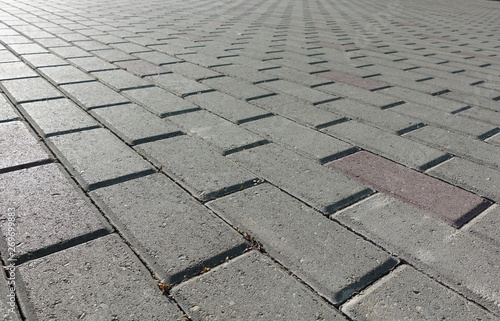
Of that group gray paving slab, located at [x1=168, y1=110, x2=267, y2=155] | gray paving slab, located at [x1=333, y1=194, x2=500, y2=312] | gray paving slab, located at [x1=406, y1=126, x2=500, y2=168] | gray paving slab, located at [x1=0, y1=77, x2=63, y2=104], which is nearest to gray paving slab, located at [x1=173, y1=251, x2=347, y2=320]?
gray paving slab, located at [x1=333, y1=194, x2=500, y2=312]

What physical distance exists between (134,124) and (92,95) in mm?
741

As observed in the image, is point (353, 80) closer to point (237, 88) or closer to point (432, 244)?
point (237, 88)

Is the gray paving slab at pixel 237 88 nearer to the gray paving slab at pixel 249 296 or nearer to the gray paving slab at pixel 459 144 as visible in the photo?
the gray paving slab at pixel 459 144

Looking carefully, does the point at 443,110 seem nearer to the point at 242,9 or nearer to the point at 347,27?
the point at 347,27

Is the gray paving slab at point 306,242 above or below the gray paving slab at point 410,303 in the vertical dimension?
above

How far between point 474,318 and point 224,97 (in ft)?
8.00

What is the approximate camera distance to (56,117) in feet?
8.83

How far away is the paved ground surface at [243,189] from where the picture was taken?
53.5 inches

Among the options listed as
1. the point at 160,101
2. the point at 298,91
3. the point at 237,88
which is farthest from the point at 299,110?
the point at 160,101

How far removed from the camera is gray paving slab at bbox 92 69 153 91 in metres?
3.45

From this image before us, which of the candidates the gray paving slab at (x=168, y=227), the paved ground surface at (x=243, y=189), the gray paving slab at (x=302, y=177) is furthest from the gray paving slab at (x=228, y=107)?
the gray paving slab at (x=168, y=227)

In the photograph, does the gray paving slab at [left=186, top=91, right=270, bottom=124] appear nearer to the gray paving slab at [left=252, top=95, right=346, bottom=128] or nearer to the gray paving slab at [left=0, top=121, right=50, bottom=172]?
the gray paving slab at [left=252, top=95, right=346, bottom=128]

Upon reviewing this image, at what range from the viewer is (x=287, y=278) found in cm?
143

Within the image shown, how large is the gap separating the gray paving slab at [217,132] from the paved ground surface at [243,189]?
0.02m
